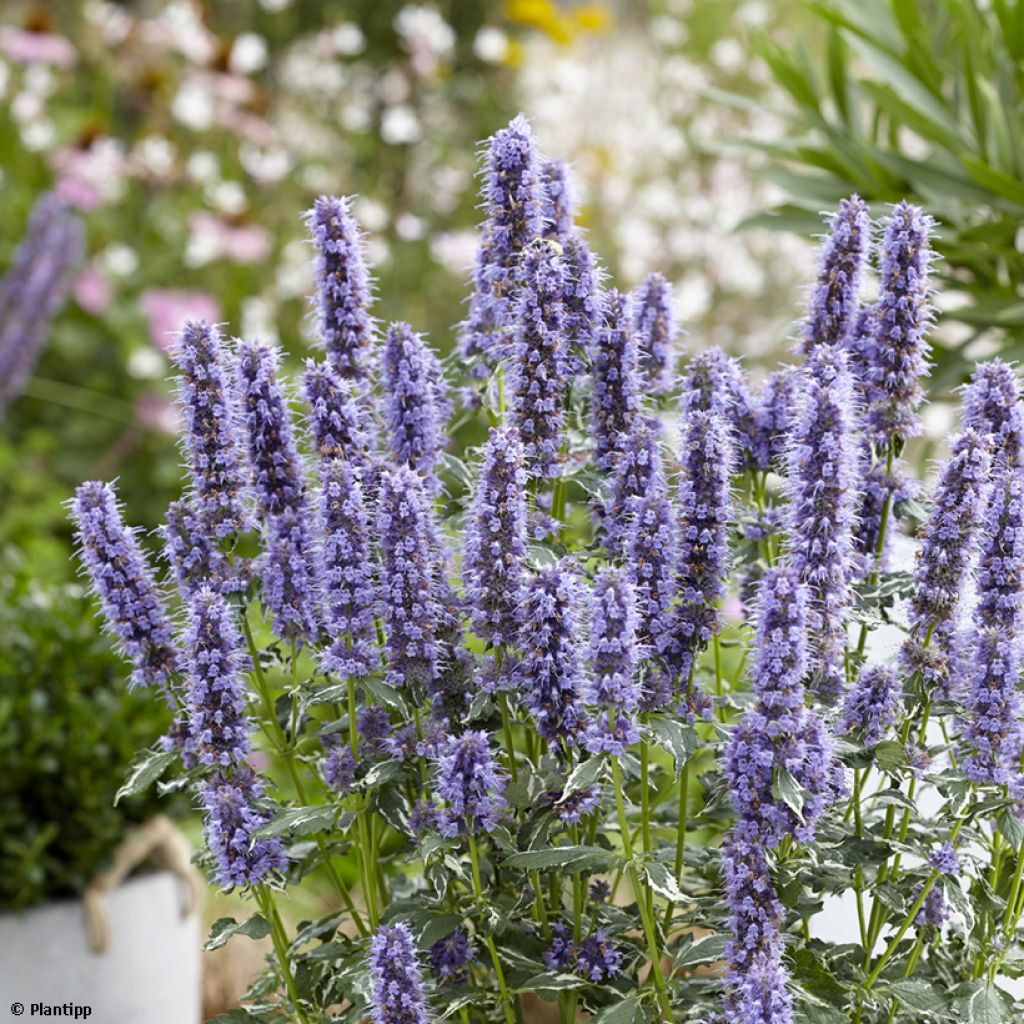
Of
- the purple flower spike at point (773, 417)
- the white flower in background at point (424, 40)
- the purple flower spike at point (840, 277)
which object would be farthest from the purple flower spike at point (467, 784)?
the white flower in background at point (424, 40)

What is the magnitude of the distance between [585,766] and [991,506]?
1.72 ft

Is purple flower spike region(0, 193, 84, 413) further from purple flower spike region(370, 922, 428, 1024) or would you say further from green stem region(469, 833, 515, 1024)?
purple flower spike region(370, 922, 428, 1024)

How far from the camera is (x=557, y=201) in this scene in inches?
70.2

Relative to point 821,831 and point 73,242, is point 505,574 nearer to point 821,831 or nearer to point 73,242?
point 821,831

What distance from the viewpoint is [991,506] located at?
5.01 feet

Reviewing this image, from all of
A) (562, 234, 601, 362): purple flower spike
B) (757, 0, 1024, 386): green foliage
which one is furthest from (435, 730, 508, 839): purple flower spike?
(757, 0, 1024, 386): green foliage

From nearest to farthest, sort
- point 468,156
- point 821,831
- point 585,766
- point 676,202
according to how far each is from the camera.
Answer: point 585,766 < point 821,831 < point 676,202 < point 468,156

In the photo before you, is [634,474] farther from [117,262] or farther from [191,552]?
[117,262]

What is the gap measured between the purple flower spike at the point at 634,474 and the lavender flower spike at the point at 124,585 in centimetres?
54

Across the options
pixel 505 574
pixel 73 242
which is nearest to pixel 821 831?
pixel 505 574

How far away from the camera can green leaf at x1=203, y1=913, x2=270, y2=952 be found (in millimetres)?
1707

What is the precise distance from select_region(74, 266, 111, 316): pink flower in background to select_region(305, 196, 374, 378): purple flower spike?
4.01 metres

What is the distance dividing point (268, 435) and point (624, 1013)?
0.77 meters

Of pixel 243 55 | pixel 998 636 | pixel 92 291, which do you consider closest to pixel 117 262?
pixel 92 291
